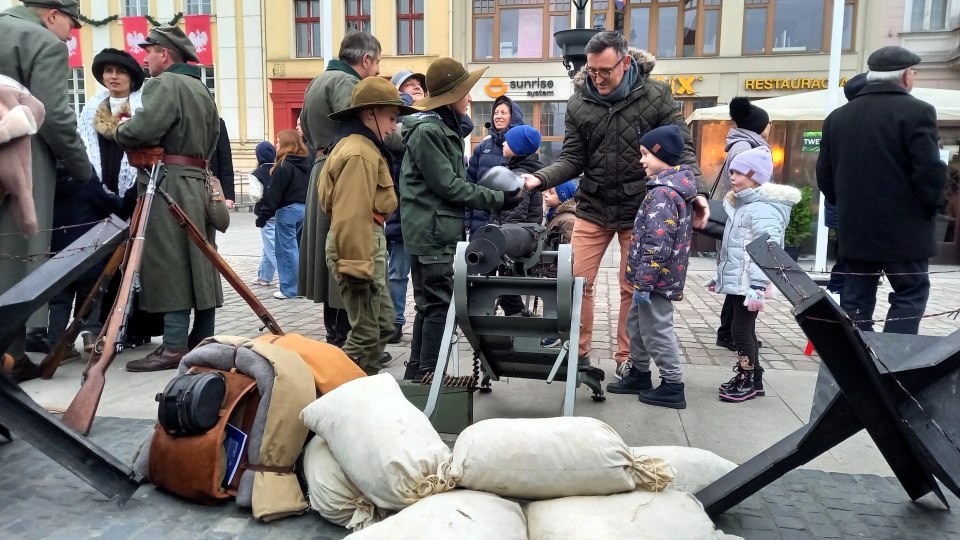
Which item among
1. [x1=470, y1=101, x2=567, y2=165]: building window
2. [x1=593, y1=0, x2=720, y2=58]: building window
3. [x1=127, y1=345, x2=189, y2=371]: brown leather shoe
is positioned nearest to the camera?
[x1=127, y1=345, x2=189, y2=371]: brown leather shoe

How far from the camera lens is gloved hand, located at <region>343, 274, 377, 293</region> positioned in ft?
13.1

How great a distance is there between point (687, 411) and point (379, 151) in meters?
2.35

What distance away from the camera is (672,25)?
72.0ft

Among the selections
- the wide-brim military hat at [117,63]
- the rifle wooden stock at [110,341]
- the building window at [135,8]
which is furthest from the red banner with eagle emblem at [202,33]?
the rifle wooden stock at [110,341]

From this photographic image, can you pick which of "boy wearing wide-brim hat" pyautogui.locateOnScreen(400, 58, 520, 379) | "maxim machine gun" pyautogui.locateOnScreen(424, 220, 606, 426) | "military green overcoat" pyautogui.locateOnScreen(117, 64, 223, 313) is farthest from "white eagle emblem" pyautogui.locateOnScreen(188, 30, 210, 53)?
"maxim machine gun" pyautogui.locateOnScreen(424, 220, 606, 426)

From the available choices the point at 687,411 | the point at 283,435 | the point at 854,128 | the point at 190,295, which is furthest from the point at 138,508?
the point at 854,128

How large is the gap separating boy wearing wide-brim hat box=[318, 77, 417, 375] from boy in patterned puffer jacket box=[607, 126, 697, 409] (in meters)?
1.47

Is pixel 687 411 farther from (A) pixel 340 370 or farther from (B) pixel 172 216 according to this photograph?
(B) pixel 172 216

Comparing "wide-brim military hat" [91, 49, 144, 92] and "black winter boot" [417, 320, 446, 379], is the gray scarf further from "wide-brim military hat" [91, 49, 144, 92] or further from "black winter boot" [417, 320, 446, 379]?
"wide-brim military hat" [91, 49, 144, 92]

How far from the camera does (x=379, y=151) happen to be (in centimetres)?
420

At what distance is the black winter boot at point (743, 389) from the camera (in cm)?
416

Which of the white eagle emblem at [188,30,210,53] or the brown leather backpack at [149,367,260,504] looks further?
the white eagle emblem at [188,30,210,53]

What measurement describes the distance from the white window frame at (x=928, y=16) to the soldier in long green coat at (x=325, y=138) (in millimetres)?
18589

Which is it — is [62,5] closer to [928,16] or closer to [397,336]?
[397,336]
